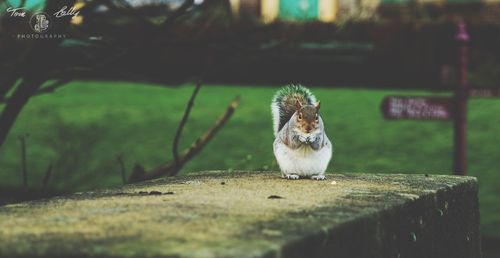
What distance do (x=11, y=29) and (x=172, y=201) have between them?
195cm

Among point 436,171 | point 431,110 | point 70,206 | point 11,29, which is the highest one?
point 11,29

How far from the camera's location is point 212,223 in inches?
129

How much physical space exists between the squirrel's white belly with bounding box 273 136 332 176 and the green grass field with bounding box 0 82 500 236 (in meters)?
4.68

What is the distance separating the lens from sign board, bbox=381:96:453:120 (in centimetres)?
930

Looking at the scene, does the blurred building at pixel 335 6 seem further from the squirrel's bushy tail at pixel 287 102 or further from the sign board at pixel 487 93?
the squirrel's bushy tail at pixel 287 102

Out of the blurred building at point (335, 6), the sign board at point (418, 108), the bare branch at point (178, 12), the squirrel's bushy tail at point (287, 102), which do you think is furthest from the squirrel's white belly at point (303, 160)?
the blurred building at point (335, 6)

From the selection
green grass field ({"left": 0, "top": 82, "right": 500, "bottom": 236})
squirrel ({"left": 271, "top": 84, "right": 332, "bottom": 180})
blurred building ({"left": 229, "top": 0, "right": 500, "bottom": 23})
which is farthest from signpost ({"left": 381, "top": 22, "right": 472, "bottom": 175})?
blurred building ({"left": 229, "top": 0, "right": 500, "bottom": 23})

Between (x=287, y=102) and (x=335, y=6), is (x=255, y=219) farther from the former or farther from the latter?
(x=335, y=6)

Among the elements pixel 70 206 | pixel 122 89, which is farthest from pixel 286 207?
pixel 122 89

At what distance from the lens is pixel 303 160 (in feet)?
16.7

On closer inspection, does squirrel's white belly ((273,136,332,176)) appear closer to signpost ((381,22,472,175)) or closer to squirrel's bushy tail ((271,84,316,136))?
squirrel's bushy tail ((271,84,316,136))

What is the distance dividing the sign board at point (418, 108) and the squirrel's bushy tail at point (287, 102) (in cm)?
385

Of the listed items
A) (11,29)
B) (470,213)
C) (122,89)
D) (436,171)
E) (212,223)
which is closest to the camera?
(212,223)

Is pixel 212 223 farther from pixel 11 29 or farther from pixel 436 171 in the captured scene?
pixel 436 171
